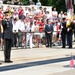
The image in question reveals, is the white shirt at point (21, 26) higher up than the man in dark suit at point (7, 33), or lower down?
higher up

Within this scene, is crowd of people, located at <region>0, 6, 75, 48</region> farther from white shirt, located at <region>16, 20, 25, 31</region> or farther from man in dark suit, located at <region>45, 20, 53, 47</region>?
man in dark suit, located at <region>45, 20, 53, 47</region>

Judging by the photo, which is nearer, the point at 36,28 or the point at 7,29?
the point at 7,29

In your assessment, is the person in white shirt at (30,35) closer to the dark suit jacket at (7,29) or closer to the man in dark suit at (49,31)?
the man in dark suit at (49,31)

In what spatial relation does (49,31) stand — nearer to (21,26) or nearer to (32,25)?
(32,25)

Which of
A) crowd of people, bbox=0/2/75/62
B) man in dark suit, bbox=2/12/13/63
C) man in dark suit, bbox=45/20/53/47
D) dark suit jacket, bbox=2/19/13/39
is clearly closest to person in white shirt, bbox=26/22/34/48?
crowd of people, bbox=0/2/75/62

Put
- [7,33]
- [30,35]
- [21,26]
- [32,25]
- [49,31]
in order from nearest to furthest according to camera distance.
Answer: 1. [7,33]
2. [21,26]
3. [30,35]
4. [32,25]
5. [49,31]

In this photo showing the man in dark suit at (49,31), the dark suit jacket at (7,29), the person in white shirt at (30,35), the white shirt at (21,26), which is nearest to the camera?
the dark suit jacket at (7,29)

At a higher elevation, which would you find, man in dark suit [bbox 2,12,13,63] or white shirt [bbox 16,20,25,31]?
white shirt [bbox 16,20,25,31]

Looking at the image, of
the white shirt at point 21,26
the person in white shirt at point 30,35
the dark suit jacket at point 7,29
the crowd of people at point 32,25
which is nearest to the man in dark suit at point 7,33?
the dark suit jacket at point 7,29

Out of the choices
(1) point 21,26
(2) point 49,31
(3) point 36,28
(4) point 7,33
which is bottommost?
(4) point 7,33

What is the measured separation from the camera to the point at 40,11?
1047 inches

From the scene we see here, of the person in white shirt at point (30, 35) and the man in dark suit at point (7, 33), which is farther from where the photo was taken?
the person in white shirt at point (30, 35)

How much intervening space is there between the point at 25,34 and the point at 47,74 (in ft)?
36.6

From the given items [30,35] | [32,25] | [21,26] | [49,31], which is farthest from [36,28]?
[21,26]
